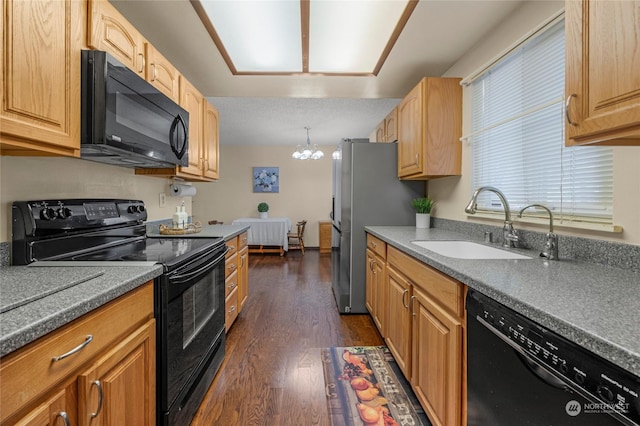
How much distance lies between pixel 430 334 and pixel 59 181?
1.94m

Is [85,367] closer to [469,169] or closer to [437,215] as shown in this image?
[469,169]

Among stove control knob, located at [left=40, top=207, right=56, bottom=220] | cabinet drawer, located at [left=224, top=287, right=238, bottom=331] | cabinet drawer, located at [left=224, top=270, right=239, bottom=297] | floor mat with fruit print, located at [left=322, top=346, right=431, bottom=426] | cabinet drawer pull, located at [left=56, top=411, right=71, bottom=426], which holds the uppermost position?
stove control knob, located at [left=40, top=207, right=56, bottom=220]

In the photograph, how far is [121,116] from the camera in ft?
4.23

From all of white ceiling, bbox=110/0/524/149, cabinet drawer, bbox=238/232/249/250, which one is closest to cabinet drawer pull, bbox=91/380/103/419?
cabinet drawer, bbox=238/232/249/250

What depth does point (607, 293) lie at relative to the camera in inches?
31.5

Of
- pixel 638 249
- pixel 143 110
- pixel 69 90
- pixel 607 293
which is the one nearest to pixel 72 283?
pixel 69 90

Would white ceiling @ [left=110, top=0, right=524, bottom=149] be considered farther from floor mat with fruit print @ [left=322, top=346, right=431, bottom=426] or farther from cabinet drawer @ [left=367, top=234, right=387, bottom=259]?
floor mat with fruit print @ [left=322, top=346, right=431, bottom=426]

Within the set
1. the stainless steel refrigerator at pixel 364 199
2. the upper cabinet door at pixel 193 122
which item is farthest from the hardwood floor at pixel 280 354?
the upper cabinet door at pixel 193 122

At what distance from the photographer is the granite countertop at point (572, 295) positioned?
551mm

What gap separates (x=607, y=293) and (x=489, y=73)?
172cm

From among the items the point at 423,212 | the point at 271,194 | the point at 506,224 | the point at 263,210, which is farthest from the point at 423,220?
the point at 271,194

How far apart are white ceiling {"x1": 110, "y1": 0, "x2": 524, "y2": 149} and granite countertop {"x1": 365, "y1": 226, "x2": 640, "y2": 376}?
1513mm

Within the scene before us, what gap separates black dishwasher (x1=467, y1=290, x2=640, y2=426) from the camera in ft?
1.74

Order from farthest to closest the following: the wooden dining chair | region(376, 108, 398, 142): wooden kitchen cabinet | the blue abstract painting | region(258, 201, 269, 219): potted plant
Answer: the blue abstract painting, region(258, 201, 269, 219): potted plant, the wooden dining chair, region(376, 108, 398, 142): wooden kitchen cabinet
